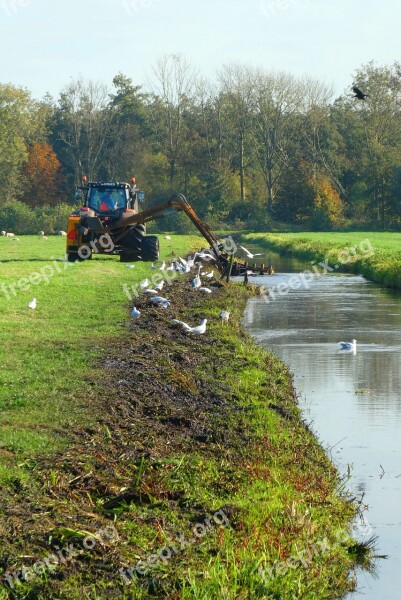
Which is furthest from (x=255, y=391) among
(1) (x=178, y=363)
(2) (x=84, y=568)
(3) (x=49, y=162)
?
(3) (x=49, y=162)

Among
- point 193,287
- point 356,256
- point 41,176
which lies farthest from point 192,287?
point 41,176

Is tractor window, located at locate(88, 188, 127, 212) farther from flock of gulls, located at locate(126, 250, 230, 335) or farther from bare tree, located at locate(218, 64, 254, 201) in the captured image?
bare tree, located at locate(218, 64, 254, 201)

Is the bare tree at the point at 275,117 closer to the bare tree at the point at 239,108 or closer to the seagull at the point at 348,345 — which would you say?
the bare tree at the point at 239,108

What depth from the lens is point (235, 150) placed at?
9962cm

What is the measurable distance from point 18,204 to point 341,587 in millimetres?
80400

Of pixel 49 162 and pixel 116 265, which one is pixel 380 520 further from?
pixel 49 162

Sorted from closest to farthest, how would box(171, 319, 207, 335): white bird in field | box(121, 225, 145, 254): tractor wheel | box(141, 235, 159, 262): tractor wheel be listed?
box(171, 319, 207, 335): white bird in field
box(121, 225, 145, 254): tractor wheel
box(141, 235, 159, 262): tractor wheel

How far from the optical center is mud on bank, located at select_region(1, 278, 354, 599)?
24.4 ft

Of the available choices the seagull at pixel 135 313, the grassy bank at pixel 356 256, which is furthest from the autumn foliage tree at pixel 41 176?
the seagull at pixel 135 313

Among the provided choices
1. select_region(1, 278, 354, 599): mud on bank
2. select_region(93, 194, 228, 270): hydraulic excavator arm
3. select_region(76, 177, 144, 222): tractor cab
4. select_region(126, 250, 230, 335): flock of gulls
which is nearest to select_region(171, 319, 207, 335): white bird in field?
select_region(126, 250, 230, 335): flock of gulls

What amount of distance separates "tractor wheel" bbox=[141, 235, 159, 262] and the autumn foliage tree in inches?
2500

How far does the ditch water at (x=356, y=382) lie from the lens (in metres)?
10.0

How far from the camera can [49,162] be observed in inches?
3907

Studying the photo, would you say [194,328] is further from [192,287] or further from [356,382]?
[192,287]
